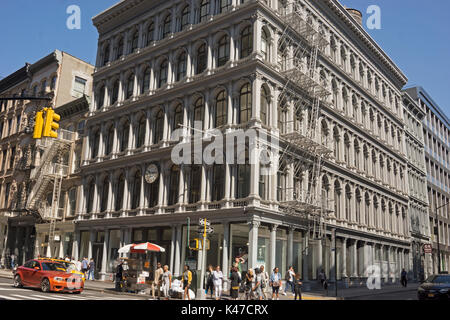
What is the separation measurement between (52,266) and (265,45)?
2014 centimetres

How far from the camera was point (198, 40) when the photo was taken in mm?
33469

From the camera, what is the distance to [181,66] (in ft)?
114

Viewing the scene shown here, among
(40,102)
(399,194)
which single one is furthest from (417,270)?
(40,102)

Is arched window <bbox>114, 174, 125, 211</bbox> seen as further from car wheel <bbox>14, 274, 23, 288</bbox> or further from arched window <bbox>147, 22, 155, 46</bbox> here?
car wheel <bbox>14, 274, 23, 288</bbox>

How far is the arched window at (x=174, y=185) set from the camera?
3231cm

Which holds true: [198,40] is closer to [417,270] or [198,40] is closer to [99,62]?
[99,62]

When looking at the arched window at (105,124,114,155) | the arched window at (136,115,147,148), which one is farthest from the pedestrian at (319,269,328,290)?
Answer: the arched window at (105,124,114,155)

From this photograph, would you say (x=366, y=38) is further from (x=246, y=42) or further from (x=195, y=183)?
(x=195, y=183)

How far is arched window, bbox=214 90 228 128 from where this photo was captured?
3023 cm

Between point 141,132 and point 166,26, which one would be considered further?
point 166,26

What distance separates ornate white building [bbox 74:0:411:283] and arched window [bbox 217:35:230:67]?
0.11m

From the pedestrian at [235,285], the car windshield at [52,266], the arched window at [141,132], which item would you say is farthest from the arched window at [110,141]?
the pedestrian at [235,285]

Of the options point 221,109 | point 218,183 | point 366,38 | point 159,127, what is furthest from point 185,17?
point 366,38

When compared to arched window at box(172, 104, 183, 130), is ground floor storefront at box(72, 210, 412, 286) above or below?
below
